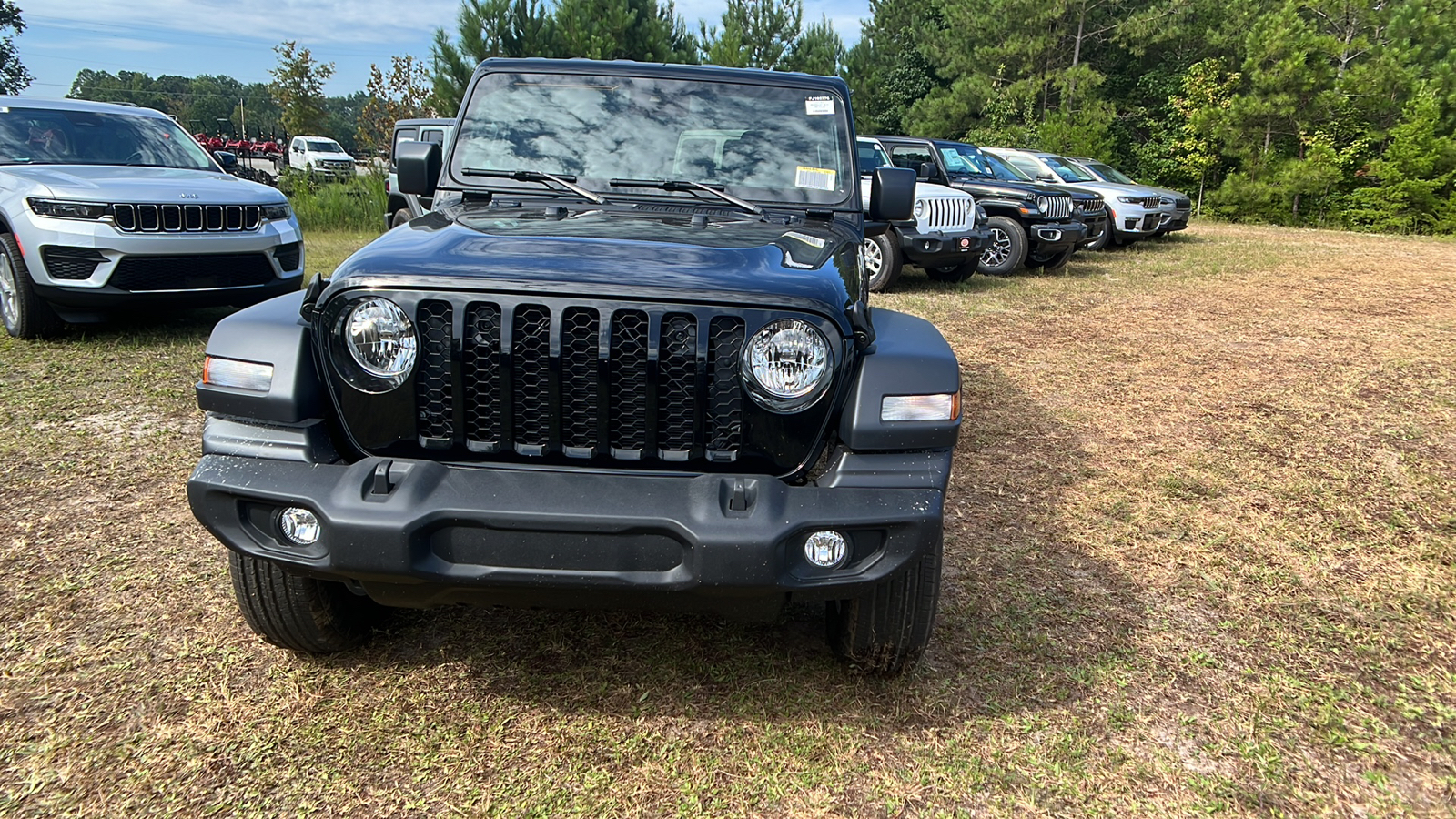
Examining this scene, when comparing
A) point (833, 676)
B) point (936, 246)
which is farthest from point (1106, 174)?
point (833, 676)

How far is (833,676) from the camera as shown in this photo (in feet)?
9.54

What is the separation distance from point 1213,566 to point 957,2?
33.8m

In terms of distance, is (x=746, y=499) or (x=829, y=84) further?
(x=829, y=84)

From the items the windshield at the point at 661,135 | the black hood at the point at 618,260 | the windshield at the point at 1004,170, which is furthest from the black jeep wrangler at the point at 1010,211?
the black hood at the point at 618,260

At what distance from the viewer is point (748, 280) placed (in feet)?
7.77

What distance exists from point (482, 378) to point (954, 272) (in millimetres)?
10149

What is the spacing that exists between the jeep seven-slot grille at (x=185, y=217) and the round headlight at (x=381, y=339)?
5.14 m

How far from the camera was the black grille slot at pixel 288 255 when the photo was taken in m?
7.22

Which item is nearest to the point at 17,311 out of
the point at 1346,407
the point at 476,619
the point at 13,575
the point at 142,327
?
the point at 142,327

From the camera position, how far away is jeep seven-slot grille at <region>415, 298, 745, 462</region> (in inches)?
90.6

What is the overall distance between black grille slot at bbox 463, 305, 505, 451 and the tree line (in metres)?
22.8

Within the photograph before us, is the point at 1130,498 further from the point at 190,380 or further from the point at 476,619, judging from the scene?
the point at 190,380

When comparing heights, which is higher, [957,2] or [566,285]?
[957,2]

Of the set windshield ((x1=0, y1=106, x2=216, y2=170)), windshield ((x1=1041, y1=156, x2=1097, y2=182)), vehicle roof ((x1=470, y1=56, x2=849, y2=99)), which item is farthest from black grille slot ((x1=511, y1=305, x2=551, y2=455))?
windshield ((x1=1041, y1=156, x2=1097, y2=182))
